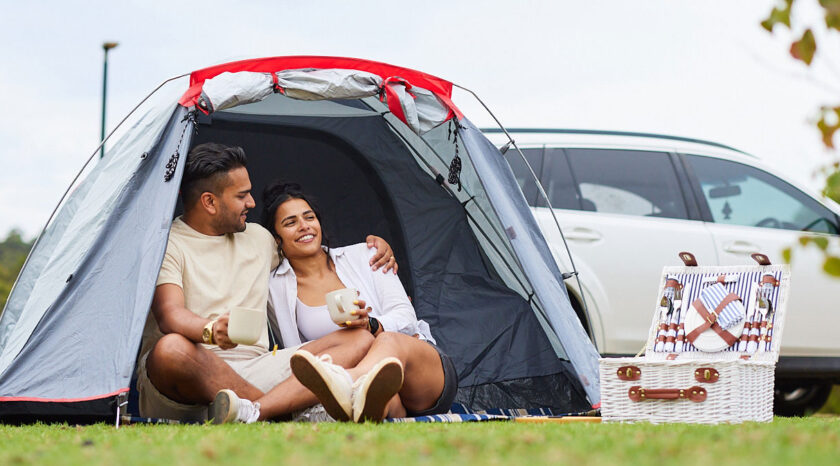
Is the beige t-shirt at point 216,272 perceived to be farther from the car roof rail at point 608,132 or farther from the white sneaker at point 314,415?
the car roof rail at point 608,132

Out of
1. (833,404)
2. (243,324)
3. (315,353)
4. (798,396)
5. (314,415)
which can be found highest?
(243,324)

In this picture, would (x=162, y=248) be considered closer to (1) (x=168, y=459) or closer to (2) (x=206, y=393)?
(2) (x=206, y=393)

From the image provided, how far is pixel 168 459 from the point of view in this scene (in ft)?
7.47

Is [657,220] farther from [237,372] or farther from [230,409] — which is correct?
[230,409]

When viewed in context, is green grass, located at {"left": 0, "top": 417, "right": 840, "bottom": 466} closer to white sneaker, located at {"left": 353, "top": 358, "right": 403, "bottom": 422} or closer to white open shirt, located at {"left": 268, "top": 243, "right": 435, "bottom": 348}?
white sneaker, located at {"left": 353, "top": 358, "right": 403, "bottom": 422}

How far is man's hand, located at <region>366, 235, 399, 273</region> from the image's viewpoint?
184 inches

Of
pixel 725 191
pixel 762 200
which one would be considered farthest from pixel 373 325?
pixel 762 200

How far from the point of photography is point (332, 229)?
5488mm

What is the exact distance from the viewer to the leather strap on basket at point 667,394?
391 cm

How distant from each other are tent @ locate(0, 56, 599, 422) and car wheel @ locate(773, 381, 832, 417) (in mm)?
2144

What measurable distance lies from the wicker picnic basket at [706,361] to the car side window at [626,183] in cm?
97

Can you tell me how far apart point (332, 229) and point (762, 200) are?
8.22 feet

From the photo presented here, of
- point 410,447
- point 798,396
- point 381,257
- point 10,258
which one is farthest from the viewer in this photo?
point 10,258

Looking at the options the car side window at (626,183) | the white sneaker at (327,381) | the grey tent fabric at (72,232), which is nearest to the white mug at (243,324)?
the white sneaker at (327,381)
